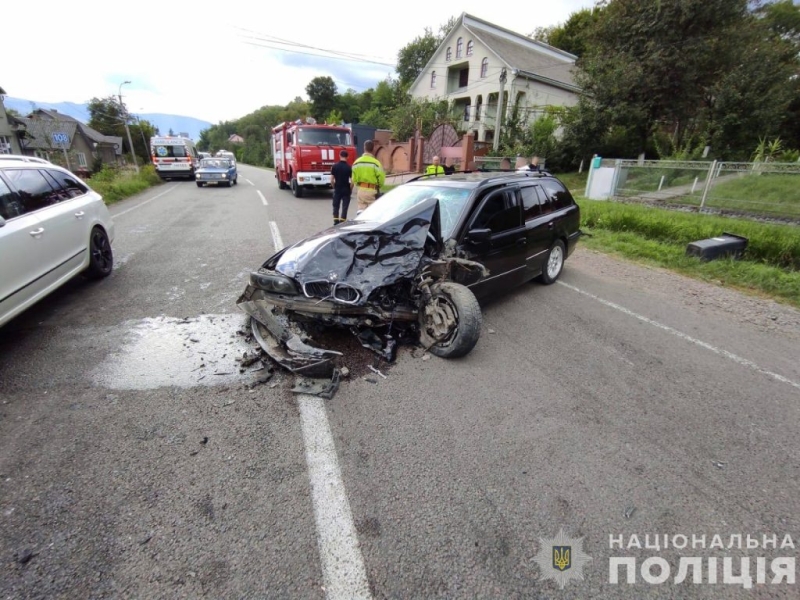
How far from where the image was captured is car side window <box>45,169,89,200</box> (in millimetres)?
4820

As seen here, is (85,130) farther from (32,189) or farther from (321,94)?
(32,189)

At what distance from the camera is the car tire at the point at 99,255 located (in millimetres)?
5238

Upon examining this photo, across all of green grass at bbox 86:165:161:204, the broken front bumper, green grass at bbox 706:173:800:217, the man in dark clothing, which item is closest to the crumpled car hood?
the broken front bumper

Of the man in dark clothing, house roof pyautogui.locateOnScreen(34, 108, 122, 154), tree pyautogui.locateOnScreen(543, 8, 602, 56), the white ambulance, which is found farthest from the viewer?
house roof pyautogui.locateOnScreen(34, 108, 122, 154)

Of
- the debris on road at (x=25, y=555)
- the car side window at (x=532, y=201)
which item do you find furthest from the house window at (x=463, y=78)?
the debris on road at (x=25, y=555)

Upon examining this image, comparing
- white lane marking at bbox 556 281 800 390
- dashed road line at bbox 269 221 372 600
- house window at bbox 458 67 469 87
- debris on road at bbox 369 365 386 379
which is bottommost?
white lane marking at bbox 556 281 800 390

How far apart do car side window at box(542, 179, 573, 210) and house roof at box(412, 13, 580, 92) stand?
27366mm

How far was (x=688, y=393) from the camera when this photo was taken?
10.8 ft

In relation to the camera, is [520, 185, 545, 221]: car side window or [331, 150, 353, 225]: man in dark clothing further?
[331, 150, 353, 225]: man in dark clothing

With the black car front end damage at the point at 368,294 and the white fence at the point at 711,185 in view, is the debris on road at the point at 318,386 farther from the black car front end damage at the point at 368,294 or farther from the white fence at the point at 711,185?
the white fence at the point at 711,185

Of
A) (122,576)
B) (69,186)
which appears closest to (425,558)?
(122,576)

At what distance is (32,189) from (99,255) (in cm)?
130

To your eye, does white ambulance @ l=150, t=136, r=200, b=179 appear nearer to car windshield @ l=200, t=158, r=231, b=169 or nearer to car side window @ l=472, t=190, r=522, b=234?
car windshield @ l=200, t=158, r=231, b=169

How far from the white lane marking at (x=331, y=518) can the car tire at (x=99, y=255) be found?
4.39 meters
